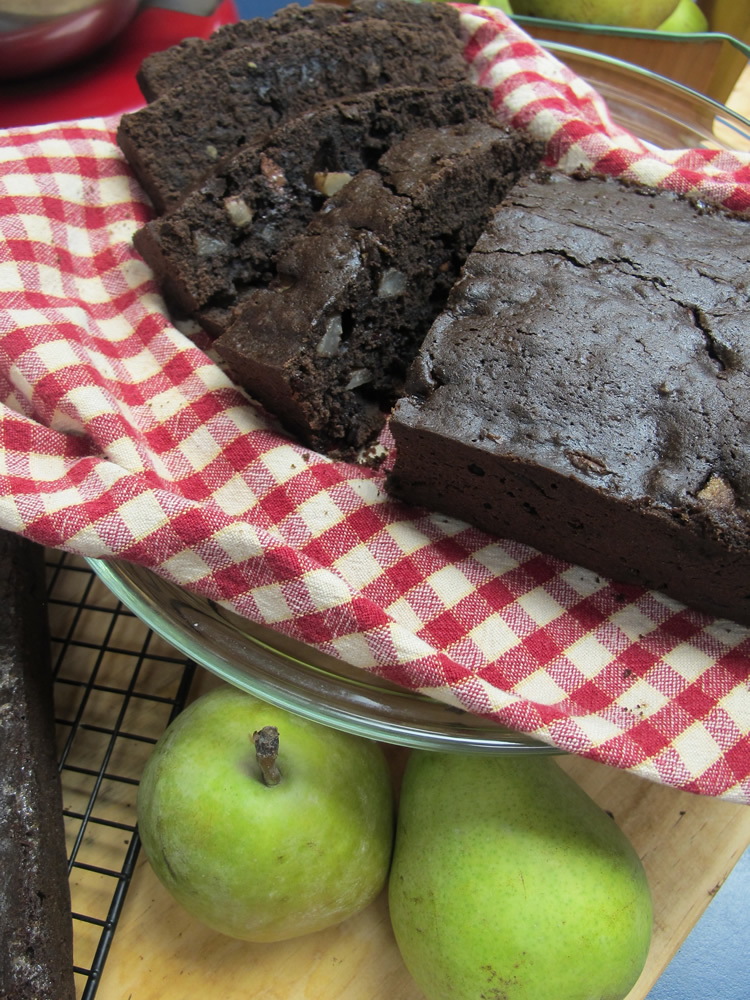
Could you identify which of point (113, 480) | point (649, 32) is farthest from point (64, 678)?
point (649, 32)

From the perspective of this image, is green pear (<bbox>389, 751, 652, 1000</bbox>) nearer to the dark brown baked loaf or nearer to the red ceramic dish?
the dark brown baked loaf

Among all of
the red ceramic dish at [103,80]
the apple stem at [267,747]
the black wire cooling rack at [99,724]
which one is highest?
the red ceramic dish at [103,80]

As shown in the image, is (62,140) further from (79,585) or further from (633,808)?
(633,808)

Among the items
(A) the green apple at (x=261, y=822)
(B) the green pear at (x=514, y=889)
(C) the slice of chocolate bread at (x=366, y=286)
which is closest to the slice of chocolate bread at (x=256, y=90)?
(C) the slice of chocolate bread at (x=366, y=286)

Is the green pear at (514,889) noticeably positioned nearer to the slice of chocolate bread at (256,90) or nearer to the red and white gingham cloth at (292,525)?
the red and white gingham cloth at (292,525)

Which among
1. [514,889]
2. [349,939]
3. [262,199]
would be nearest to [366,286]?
[262,199]

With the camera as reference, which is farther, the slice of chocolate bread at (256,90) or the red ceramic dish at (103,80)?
the red ceramic dish at (103,80)
